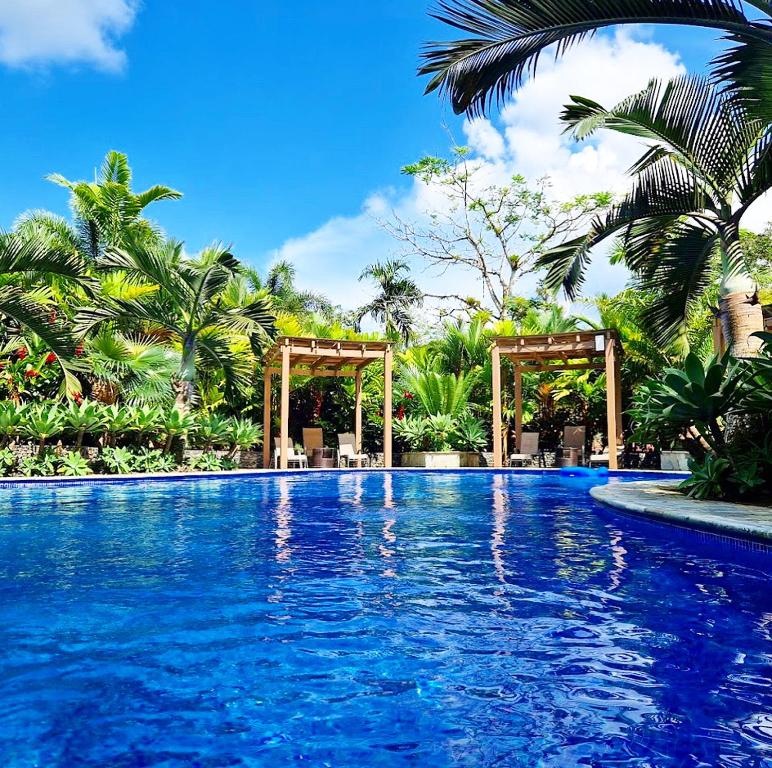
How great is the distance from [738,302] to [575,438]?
407 inches

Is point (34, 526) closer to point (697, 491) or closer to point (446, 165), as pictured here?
point (697, 491)

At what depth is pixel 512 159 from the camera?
98.0ft

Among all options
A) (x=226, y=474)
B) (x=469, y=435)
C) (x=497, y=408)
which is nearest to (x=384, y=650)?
(x=226, y=474)

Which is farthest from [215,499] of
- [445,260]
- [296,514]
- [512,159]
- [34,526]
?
[512,159]

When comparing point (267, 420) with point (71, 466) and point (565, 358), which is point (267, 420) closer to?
point (71, 466)

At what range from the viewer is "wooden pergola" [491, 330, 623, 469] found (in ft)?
53.8

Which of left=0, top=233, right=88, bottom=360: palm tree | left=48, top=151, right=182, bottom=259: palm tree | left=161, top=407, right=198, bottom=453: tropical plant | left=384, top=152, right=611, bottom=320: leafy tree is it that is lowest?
left=161, top=407, right=198, bottom=453: tropical plant

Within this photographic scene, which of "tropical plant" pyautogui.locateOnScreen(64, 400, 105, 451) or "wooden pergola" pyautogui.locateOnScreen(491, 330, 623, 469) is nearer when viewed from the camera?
"tropical plant" pyautogui.locateOnScreen(64, 400, 105, 451)

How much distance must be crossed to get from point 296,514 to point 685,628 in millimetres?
→ 5637

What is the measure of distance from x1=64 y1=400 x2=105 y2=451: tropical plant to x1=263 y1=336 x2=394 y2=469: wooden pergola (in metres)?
4.57

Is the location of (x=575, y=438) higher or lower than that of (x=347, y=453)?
higher

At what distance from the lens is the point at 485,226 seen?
2936 centimetres

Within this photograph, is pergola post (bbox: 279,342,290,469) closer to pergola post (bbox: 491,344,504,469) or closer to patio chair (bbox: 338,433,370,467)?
patio chair (bbox: 338,433,370,467)

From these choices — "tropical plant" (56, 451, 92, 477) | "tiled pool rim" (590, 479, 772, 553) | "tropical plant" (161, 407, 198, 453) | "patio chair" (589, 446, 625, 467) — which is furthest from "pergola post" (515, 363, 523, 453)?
"tropical plant" (56, 451, 92, 477)
